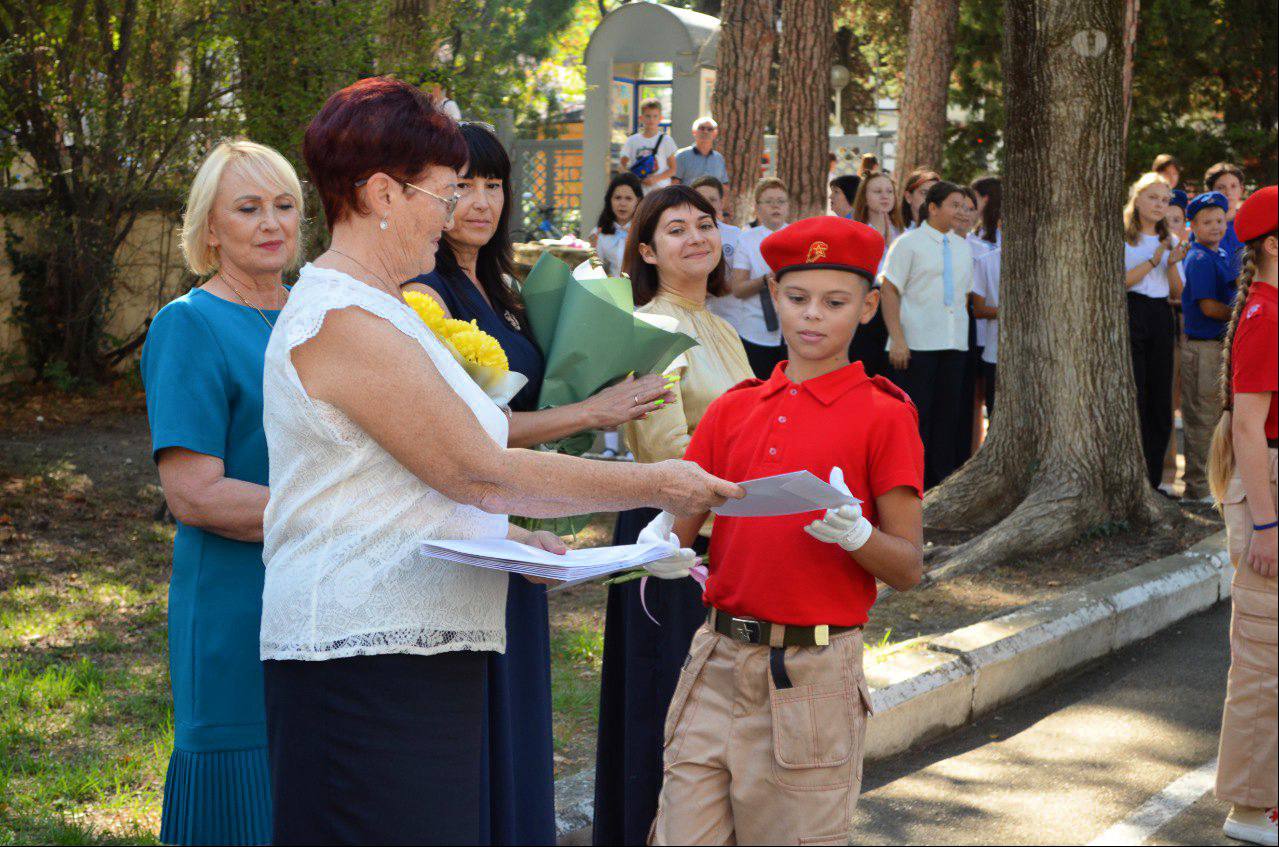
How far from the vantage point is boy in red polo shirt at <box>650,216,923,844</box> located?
9.87 ft

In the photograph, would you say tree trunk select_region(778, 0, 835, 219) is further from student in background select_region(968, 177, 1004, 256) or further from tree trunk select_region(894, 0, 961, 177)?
tree trunk select_region(894, 0, 961, 177)

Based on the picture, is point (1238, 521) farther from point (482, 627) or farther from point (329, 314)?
point (329, 314)

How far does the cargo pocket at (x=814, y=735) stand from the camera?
2.98 m

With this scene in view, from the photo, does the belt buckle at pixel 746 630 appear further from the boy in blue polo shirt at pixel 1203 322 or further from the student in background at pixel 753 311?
the boy in blue polo shirt at pixel 1203 322

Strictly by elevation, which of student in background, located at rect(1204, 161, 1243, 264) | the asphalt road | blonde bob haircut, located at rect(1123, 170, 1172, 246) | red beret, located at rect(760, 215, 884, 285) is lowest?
the asphalt road

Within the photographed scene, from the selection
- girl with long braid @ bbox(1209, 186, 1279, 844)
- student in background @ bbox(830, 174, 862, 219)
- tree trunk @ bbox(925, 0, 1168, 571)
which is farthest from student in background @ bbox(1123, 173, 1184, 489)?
girl with long braid @ bbox(1209, 186, 1279, 844)

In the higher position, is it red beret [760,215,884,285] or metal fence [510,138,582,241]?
metal fence [510,138,582,241]

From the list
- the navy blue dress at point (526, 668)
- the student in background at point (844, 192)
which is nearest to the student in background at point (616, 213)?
the student in background at point (844, 192)

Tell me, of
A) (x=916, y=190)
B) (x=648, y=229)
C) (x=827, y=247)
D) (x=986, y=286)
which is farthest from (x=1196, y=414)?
(x=827, y=247)

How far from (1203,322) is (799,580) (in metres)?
7.51

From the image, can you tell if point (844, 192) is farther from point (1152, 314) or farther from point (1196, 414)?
point (1196, 414)

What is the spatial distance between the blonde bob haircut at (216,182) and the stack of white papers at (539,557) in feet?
4.40

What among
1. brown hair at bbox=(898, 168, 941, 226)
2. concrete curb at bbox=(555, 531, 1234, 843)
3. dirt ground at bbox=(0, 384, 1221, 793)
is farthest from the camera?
brown hair at bbox=(898, 168, 941, 226)

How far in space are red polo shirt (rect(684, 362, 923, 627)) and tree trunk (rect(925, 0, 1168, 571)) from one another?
4.99m
